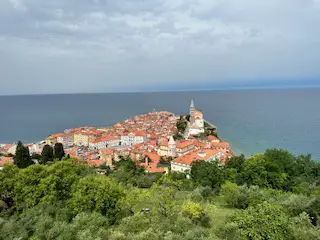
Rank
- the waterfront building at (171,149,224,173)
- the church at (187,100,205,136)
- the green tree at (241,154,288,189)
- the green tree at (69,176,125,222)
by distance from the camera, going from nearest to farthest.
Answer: the green tree at (69,176,125,222)
the green tree at (241,154,288,189)
the waterfront building at (171,149,224,173)
the church at (187,100,205,136)

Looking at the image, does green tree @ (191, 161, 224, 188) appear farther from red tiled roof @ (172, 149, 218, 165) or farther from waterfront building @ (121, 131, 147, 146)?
waterfront building @ (121, 131, 147, 146)

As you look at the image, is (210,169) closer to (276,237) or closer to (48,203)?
(276,237)

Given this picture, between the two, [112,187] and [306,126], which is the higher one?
[112,187]

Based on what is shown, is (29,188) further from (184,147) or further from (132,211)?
(184,147)

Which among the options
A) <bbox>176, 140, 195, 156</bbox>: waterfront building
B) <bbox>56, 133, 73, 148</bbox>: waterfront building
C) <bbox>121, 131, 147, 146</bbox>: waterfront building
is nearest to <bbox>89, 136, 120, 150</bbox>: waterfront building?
<bbox>121, 131, 147, 146</bbox>: waterfront building

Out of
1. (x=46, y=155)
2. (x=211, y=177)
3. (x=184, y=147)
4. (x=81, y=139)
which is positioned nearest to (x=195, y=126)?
(x=184, y=147)

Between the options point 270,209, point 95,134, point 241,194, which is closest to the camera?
point 270,209

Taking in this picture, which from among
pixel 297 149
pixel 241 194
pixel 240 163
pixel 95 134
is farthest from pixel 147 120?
pixel 241 194
